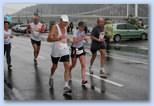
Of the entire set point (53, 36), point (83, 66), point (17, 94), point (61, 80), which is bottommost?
point (17, 94)

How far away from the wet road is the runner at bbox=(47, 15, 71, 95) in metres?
0.06

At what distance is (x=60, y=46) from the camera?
25.5 feet

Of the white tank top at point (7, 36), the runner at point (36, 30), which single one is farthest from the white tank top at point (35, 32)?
the white tank top at point (7, 36)

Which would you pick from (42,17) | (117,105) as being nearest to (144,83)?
(117,105)

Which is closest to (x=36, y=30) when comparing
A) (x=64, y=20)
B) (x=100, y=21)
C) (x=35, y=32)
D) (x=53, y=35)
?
(x=35, y=32)

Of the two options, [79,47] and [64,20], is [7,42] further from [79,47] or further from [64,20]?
[79,47]

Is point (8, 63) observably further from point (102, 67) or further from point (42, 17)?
point (102, 67)

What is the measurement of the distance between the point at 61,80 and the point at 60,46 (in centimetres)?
43

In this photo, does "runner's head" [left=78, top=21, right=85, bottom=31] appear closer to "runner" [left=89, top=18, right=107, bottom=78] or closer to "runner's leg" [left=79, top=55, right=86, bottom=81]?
"runner" [left=89, top=18, right=107, bottom=78]

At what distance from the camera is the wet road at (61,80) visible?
25.2ft

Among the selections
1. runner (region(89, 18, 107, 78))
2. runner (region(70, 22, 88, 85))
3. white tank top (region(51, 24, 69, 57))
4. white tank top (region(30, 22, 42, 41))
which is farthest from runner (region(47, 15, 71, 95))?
runner (region(89, 18, 107, 78))

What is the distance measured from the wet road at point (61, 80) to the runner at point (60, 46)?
0.21 feet

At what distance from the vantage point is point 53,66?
785 cm

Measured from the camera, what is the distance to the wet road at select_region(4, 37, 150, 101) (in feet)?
25.2
